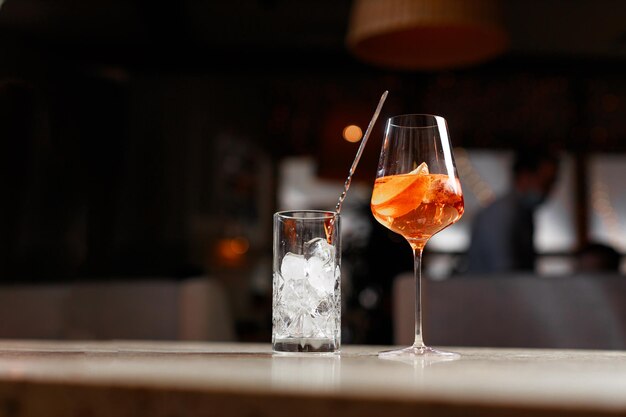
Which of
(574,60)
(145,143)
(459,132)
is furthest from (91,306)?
(574,60)

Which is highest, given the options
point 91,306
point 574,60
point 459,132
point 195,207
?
point 574,60

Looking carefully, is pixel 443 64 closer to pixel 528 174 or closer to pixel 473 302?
pixel 473 302

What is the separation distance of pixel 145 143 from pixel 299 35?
5.67 feet

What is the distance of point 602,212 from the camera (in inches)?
219

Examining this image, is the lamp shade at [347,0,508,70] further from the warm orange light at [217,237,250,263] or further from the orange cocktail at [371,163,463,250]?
A: the warm orange light at [217,237,250,263]

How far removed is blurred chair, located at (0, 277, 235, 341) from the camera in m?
2.31

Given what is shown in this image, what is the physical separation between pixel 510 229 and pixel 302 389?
322 centimetres

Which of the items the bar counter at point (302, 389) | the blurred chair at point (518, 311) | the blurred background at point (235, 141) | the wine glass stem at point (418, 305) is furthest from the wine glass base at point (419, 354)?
the blurred background at point (235, 141)

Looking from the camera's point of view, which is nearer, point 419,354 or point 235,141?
point 419,354

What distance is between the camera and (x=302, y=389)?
49 centimetres

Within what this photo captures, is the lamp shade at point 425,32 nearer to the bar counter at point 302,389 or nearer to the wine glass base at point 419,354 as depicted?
the wine glass base at point 419,354

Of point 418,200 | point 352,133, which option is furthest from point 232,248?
point 418,200

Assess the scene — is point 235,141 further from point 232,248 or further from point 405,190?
point 405,190

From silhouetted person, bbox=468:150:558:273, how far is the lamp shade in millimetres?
1439
